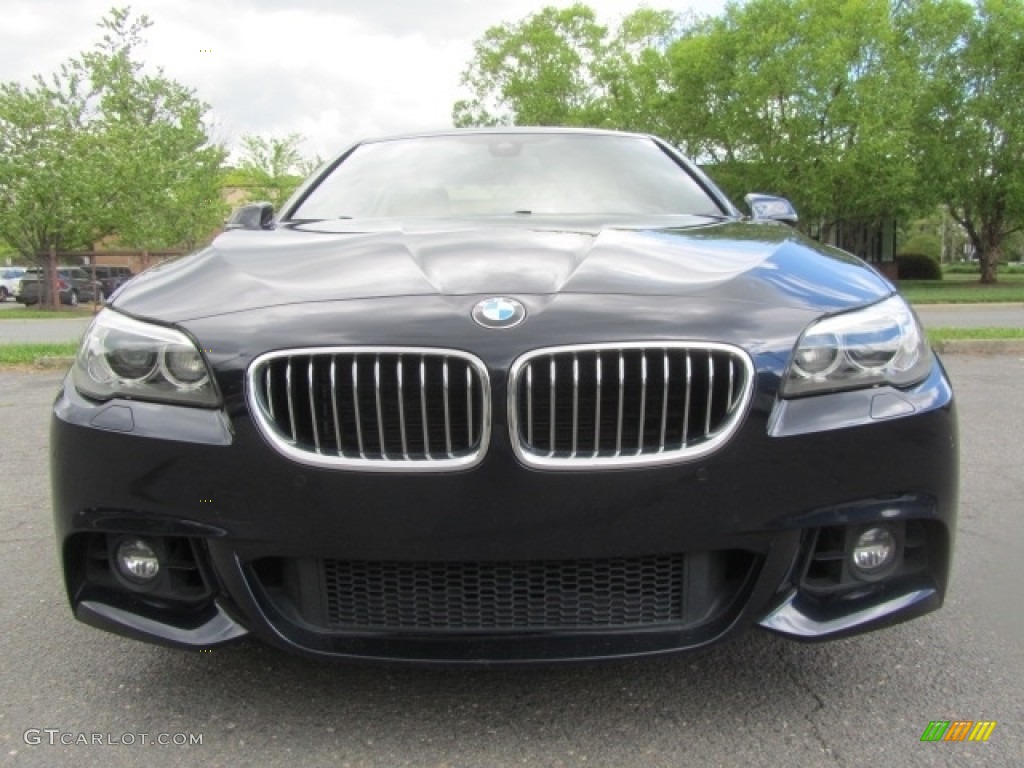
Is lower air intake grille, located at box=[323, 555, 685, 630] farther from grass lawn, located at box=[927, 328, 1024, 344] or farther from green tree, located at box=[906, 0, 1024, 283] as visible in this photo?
green tree, located at box=[906, 0, 1024, 283]

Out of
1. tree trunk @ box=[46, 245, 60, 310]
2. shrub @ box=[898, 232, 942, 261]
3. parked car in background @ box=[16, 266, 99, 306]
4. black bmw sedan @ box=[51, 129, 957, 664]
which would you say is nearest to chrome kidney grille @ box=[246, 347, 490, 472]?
black bmw sedan @ box=[51, 129, 957, 664]

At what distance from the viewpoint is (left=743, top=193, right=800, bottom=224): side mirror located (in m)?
3.27

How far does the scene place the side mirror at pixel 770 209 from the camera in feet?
10.7

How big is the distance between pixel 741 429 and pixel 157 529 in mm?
1230

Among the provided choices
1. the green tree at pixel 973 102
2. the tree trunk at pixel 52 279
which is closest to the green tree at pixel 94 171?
the tree trunk at pixel 52 279

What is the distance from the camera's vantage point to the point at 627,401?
6.11 ft

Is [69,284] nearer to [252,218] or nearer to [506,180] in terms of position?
[252,218]

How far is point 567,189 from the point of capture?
130 inches

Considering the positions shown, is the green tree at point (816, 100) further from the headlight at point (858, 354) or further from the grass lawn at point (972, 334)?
the headlight at point (858, 354)

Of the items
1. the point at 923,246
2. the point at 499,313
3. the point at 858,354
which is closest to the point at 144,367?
the point at 499,313

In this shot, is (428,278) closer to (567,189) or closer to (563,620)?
(563,620)

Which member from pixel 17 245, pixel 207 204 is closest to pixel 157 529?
pixel 17 245

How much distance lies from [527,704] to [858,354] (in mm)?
1112

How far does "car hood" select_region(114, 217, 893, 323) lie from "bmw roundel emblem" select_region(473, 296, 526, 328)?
40mm
